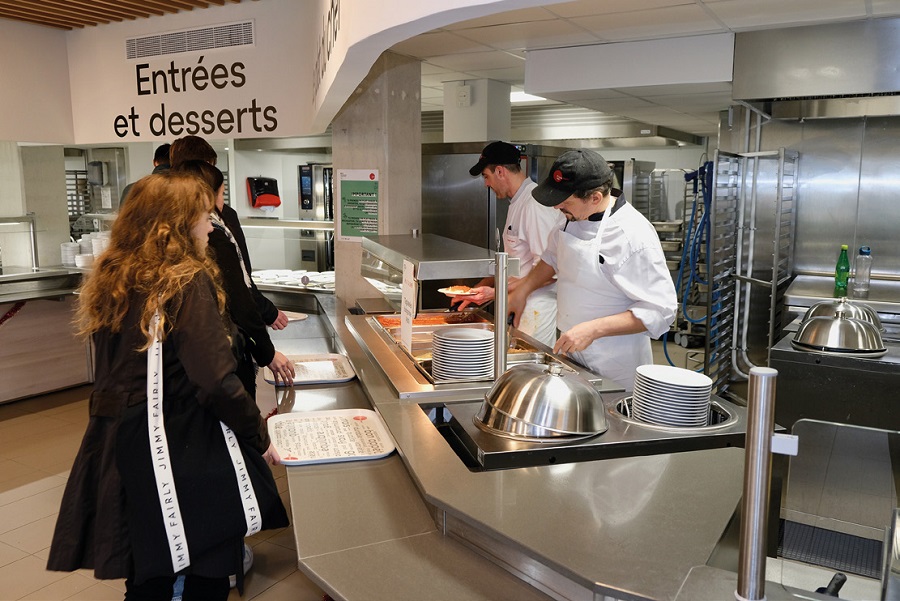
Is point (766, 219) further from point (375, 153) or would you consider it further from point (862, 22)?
point (375, 153)

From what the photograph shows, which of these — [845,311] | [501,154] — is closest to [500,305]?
[501,154]

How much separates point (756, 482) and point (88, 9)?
5170 millimetres

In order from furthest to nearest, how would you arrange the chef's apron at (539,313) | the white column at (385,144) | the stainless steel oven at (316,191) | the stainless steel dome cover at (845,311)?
the stainless steel oven at (316,191)
the white column at (385,144)
the chef's apron at (539,313)
the stainless steel dome cover at (845,311)

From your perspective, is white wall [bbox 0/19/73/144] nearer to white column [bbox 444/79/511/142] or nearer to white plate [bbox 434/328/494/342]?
white column [bbox 444/79/511/142]

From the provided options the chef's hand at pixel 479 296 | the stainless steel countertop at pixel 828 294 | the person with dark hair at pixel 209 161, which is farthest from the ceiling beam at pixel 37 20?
the stainless steel countertop at pixel 828 294

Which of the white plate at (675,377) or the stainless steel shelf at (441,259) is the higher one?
the stainless steel shelf at (441,259)

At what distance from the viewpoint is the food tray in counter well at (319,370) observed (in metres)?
3.06

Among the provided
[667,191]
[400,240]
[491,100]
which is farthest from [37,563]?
[667,191]

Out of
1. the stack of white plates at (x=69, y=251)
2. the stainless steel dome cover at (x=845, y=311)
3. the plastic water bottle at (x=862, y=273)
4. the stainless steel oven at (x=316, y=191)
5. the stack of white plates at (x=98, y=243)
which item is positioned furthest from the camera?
the stainless steel oven at (x=316, y=191)

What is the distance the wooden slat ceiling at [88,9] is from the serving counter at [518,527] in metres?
3.69

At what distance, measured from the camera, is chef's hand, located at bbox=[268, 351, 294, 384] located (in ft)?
9.68

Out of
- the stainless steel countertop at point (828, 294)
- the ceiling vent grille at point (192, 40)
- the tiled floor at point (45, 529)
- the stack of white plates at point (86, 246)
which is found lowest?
the tiled floor at point (45, 529)

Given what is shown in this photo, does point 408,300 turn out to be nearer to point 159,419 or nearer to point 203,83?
point 159,419

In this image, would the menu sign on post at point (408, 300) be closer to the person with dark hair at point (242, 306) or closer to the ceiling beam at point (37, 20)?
the person with dark hair at point (242, 306)
